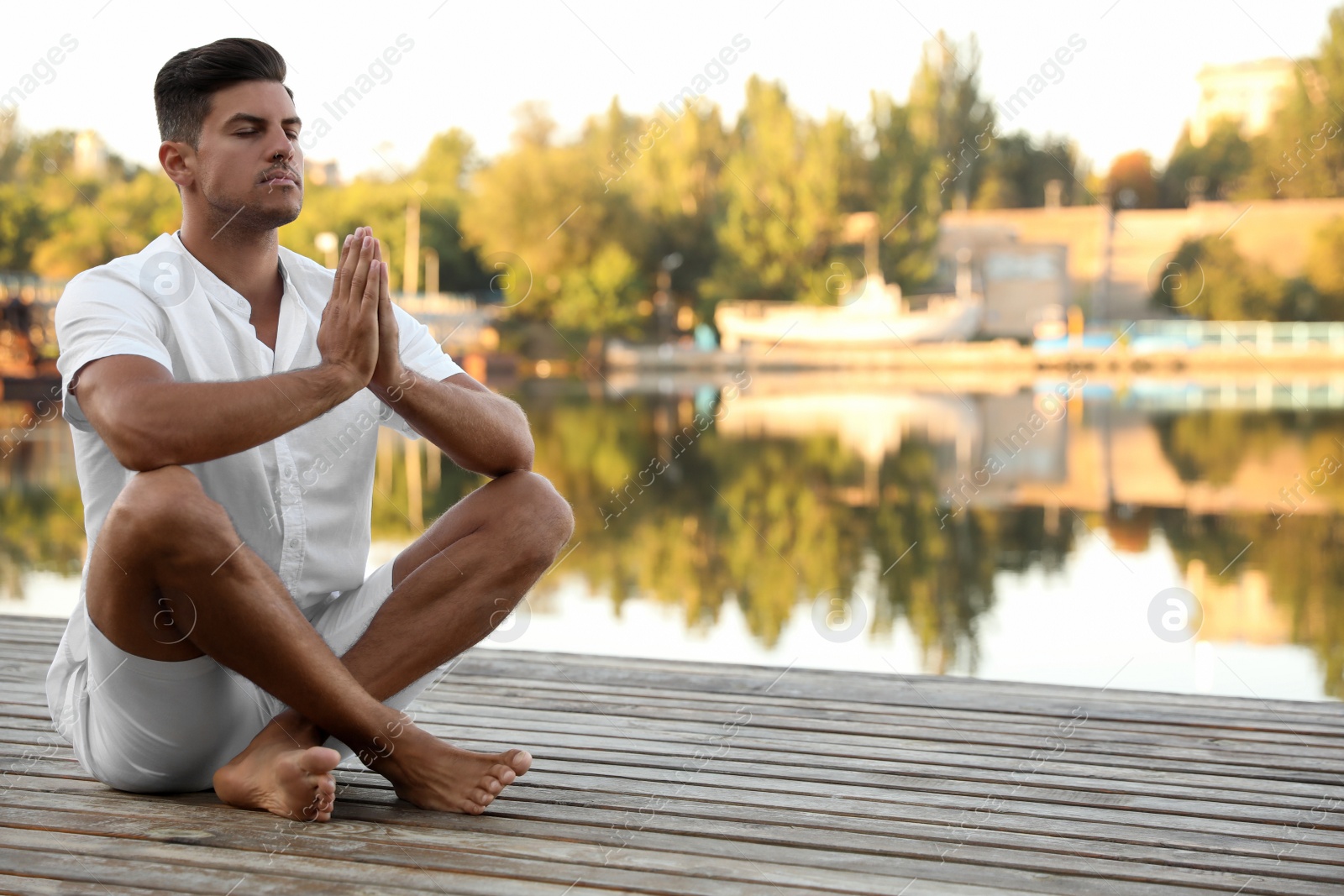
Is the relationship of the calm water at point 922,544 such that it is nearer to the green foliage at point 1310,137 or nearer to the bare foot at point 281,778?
the bare foot at point 281,778

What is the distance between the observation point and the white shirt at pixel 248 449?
179cm

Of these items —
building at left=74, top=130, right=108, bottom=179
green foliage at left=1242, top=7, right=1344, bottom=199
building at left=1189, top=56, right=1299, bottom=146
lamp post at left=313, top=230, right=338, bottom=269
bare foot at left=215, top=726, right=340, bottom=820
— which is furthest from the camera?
building at left=1189, top=56, right=1299, bottom=146

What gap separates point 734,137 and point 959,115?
8321 mm

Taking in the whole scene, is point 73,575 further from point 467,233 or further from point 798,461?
point 467,233

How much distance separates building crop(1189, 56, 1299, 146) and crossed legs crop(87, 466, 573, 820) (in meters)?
75.1

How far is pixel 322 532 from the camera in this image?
6.46ft

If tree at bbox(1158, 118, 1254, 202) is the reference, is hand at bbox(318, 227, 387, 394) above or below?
below

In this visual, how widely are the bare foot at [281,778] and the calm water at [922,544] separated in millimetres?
2420

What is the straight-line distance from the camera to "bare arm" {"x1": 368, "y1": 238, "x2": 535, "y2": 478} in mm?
1876

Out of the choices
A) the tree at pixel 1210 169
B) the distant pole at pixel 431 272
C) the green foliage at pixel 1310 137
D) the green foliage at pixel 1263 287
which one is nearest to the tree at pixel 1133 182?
the tree at pixel 1210 169

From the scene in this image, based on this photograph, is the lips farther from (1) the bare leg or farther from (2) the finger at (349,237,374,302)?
(1) the bare leg

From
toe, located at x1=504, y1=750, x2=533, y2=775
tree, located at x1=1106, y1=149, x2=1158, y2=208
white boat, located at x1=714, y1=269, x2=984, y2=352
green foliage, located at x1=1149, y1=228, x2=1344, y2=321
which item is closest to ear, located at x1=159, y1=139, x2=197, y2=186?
toe, located at x1=504, y1=750, x2=533, y2=775

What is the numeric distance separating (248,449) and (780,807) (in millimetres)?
937

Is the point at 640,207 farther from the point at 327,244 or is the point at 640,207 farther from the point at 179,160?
the point at 179,160
